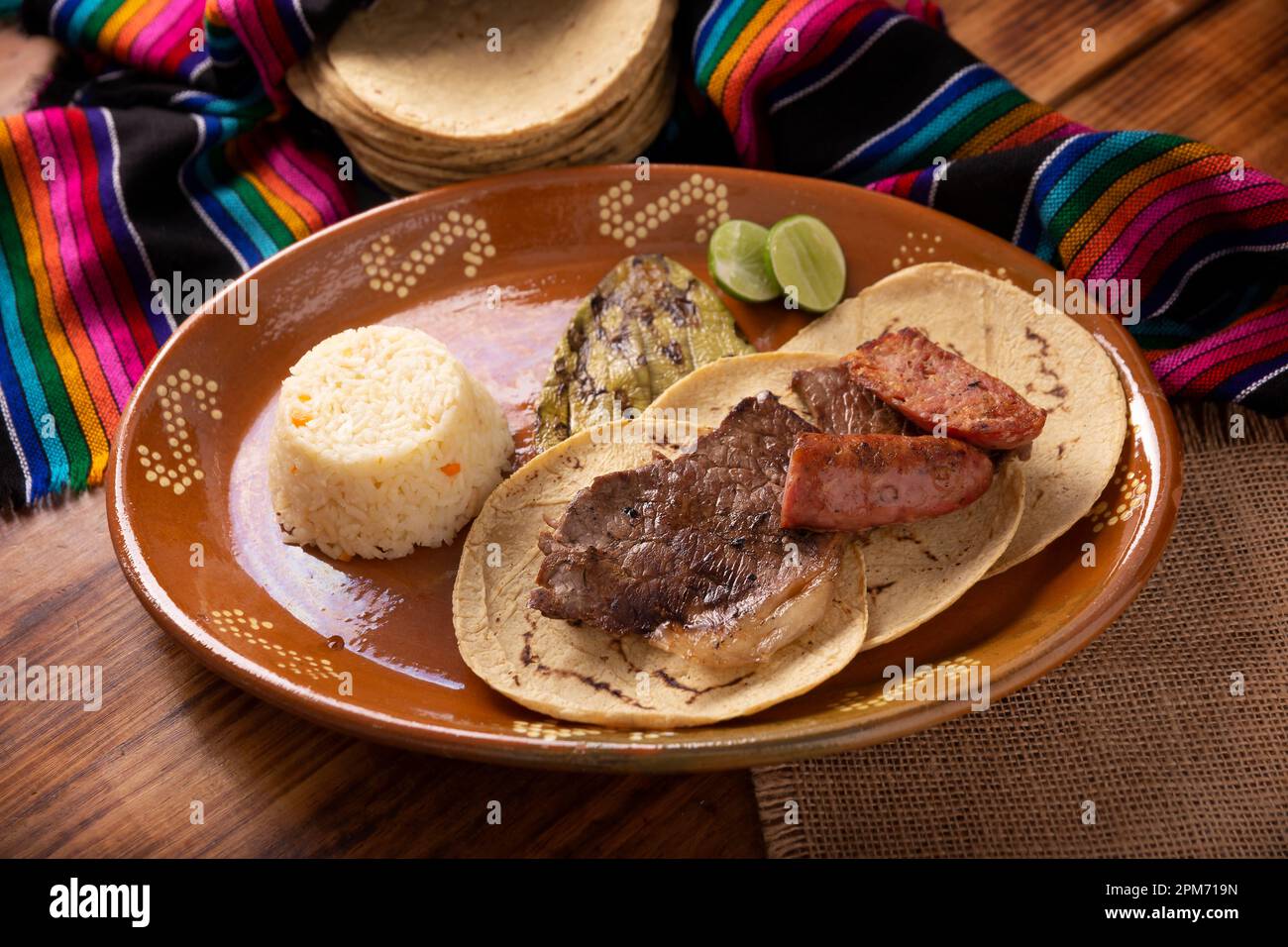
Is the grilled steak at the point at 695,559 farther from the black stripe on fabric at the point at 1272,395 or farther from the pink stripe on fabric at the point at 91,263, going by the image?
the pink stripe on fabric at the point at 91,263

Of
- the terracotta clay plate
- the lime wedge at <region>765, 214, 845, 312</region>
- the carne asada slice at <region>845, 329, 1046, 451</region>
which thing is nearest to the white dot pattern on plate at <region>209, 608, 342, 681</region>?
the terracotta clay plate

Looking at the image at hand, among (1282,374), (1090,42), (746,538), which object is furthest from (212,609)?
(1090,42)

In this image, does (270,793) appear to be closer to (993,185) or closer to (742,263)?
(742,263)

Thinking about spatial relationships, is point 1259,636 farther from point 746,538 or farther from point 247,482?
point 247,482

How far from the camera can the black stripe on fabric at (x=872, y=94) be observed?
5.75 m

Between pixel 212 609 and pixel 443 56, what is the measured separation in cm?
294

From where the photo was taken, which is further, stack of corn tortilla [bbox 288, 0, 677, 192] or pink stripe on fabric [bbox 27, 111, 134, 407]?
stack of corn tortilla [bbox 288, 0, 677, 192]

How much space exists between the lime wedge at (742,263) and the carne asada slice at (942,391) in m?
0.73

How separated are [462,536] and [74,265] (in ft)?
7.85

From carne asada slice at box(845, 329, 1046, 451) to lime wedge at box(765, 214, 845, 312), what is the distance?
561 millimetres

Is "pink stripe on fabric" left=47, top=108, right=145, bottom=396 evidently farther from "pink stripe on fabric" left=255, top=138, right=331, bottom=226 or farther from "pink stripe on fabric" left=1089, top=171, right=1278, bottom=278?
Result: "pink stripe on fabric" left=1089, top=171, right=1278, bottom=278

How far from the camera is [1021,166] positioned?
5.43 metres

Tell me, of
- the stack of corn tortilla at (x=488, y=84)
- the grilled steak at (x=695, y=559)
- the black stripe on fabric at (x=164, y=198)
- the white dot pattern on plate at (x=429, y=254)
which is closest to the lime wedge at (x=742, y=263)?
the stack of corn tortilla at (x=488, y=84)

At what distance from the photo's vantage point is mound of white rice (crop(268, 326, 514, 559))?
15.1 ft
